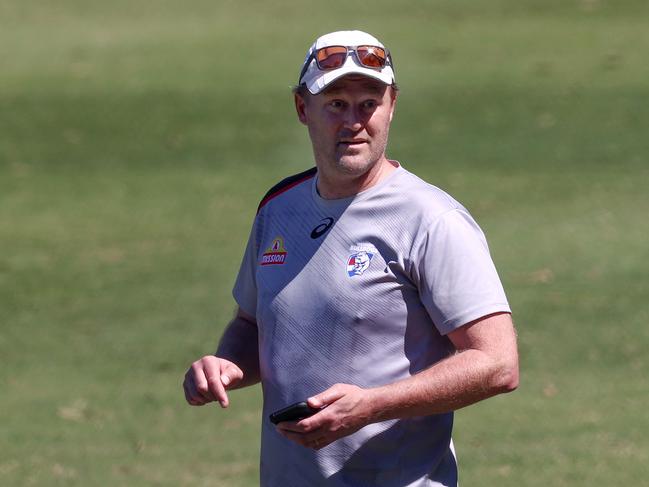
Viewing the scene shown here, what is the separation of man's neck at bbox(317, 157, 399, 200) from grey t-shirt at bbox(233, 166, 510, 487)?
0.03 meters

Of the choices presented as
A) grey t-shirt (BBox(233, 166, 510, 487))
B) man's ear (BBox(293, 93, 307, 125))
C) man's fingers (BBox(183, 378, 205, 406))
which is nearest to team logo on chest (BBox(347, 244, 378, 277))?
grey t-shirt (BBox(233, 166, 510, 487))

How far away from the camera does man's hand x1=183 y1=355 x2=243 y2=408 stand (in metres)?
3.84

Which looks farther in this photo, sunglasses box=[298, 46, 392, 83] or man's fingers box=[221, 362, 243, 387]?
man's fingers box=[221, 362, 243, 387]

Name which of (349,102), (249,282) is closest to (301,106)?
(349,102)

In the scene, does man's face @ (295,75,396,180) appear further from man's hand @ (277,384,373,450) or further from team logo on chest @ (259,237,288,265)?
man's hand @ (277,384,373,450)

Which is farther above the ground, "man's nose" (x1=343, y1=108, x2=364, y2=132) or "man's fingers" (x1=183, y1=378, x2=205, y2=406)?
"man's nose" (x1=343, y1=108, x2=364, y2=132)

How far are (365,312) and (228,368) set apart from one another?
22.8 inches

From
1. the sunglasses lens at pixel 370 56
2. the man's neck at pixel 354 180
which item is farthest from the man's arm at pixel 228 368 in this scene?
the sunglasses lens at pixel 370 56

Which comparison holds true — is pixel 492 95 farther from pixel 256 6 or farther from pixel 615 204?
pixel 256 6

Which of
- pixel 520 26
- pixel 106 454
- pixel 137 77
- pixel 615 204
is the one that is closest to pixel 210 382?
pixel 106 454

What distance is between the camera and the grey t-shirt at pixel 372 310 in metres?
3.48

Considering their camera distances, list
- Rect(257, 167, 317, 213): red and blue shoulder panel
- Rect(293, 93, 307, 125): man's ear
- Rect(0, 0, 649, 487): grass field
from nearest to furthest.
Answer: Rect(293, 93, 307, 125): man's ear < Rect(257, 167, 317, 213): red and blue shoulder panel < Rect(0, 0, 649, 487): grass field

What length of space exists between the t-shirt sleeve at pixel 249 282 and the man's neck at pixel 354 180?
38 centimetres

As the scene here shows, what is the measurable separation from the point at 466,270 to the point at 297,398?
0.64m
